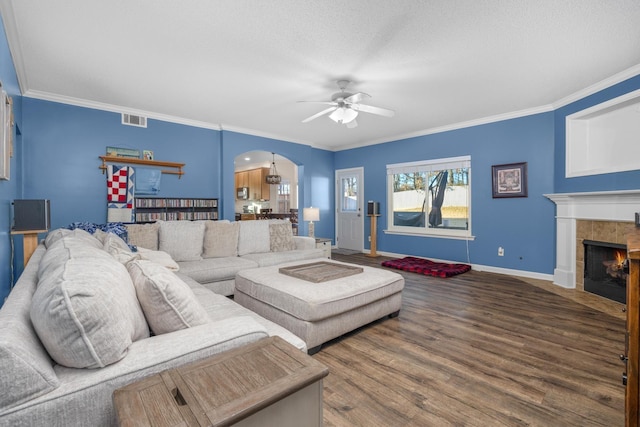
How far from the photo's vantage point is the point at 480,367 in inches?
81.9

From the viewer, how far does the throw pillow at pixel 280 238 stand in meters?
4.39

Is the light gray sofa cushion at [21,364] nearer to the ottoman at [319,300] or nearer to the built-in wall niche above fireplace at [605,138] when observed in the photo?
the ottoman at [319,300]

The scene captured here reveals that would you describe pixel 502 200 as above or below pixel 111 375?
above

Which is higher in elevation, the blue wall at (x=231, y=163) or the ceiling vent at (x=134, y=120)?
the ceiling vent at (x=134, y=120)

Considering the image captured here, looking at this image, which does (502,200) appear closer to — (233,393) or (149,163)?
(233,393)

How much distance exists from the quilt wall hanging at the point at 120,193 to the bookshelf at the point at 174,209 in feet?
0.45

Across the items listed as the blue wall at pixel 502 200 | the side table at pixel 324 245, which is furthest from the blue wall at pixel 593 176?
the side table at pixel 324 245

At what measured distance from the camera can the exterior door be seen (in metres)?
7.10

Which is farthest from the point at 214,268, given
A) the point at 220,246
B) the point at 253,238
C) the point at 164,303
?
the point at 164,303

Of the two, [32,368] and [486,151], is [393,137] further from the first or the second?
[32,368]

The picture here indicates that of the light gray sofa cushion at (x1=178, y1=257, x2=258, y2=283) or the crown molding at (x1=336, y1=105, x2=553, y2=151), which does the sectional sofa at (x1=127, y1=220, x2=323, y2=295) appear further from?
the crown molding at (x1=336, y1=105, x2=553, y2=151)

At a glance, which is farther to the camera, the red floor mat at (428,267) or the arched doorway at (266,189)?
the arched doorway at (266,189)

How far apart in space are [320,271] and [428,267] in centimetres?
287

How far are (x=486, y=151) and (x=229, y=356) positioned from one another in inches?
209
